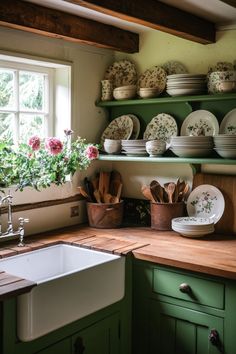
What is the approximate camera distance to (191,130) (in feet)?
10.1

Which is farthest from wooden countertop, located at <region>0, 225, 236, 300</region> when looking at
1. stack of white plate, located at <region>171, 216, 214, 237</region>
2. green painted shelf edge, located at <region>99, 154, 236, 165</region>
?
green painted shelf edge, located at <region>99, 154, 236, 165</region>

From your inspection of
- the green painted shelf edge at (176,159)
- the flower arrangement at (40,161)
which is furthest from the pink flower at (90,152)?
the green painted shelf edge at (176,159)

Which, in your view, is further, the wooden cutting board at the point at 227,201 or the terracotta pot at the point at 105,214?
the terracotta pot at the point at 105,214

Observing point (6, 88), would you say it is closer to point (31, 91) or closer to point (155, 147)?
point (31, 91)

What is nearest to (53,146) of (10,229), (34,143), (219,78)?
(34,143)

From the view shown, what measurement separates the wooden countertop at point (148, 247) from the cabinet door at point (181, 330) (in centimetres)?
26

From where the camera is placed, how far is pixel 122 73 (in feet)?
11.1

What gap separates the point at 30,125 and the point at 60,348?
1456 mm

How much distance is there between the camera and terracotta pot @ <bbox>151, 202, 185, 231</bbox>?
3.08m

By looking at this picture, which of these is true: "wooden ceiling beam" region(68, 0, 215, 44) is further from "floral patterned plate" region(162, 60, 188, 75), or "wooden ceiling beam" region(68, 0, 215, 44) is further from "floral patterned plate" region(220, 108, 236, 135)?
"floral patterned plate" region(220, 108, 236, 135)

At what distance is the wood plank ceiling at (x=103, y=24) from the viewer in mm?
2396

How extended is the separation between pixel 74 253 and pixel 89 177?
758mm

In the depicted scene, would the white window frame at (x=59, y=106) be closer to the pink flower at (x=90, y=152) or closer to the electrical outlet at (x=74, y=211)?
the electrical outlet at (x=74, y=211)

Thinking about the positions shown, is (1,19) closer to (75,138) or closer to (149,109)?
(75,138)
